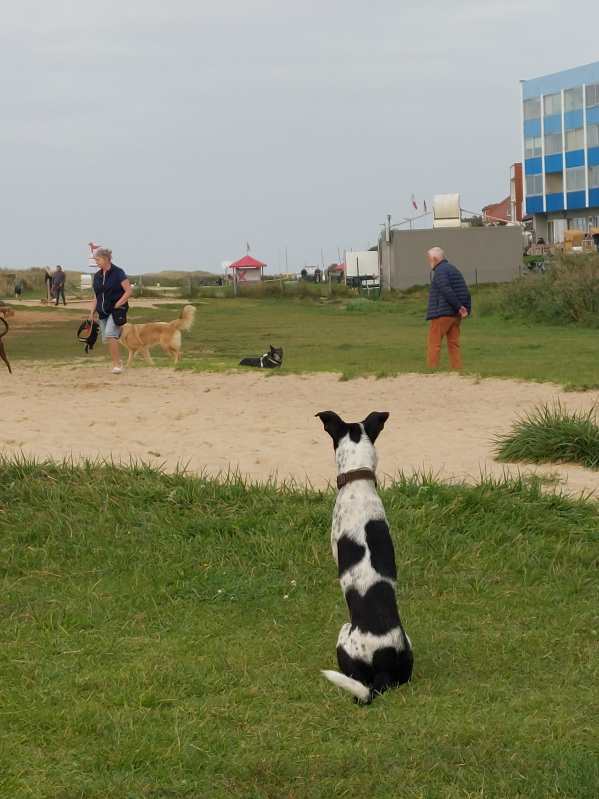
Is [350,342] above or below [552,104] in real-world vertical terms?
below

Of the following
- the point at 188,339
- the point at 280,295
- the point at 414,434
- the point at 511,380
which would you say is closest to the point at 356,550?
the point at 414,434

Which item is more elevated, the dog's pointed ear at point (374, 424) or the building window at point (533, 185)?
the building window at point (533, 185)

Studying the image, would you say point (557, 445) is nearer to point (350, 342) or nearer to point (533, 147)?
point (350, 342)

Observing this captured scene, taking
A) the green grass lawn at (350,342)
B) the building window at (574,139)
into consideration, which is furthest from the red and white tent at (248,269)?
the green grass lawn at (350,342)

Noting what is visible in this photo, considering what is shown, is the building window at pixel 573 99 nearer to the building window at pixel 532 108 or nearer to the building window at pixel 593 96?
the building window at pixel 593 96

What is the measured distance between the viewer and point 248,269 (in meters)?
66.1

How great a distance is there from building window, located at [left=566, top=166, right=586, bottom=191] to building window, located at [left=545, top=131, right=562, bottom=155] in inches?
83.7

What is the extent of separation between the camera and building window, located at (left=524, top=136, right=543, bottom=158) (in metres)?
74.6

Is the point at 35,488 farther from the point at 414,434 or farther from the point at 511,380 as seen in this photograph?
the point at 511,380

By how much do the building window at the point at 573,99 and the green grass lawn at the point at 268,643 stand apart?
2709 inches

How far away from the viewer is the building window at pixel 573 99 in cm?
7056

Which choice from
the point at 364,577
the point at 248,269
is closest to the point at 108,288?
the point at 364,577

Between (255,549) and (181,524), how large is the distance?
23.0 inches

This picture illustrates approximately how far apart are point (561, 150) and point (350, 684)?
7318 cm
